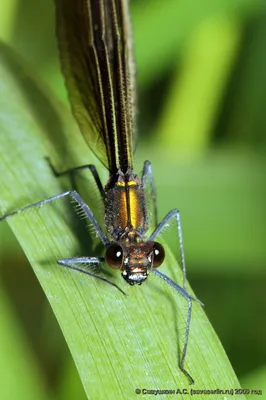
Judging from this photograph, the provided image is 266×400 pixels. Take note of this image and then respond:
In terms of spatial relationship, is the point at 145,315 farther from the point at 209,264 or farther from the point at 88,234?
the point at 209,264

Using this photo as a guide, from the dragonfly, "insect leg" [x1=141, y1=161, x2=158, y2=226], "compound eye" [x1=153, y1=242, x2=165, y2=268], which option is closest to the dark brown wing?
the dragonfly

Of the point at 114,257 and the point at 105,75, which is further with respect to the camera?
the point at 105,75

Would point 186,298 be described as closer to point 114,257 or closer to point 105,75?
point 114,257

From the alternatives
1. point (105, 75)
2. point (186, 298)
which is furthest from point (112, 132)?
point (186, 298)

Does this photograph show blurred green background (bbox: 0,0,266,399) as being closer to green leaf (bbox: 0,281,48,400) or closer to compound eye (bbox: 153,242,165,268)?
green leaf (bbox: 0,281,48,400)

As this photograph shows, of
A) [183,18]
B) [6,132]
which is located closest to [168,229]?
[6,132]

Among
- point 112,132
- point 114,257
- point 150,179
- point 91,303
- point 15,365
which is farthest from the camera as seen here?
point 150,179
